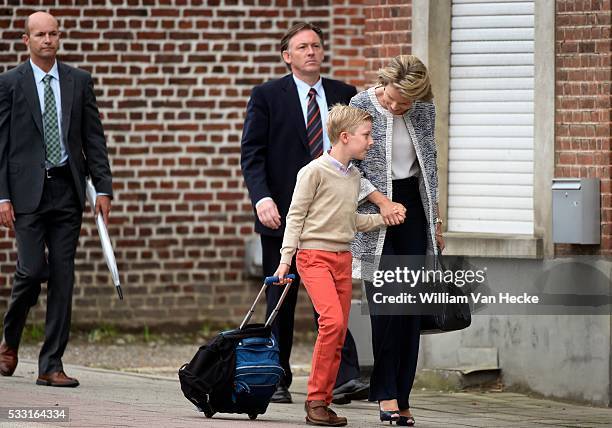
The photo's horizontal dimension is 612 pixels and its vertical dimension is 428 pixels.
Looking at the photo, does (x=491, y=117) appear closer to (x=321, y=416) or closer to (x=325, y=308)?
(x=325, y=308)

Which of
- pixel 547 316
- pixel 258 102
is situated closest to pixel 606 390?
pixel 547 316

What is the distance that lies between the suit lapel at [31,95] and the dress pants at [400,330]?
2.56 metres

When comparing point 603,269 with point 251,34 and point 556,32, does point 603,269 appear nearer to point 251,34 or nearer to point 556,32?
point 556,32

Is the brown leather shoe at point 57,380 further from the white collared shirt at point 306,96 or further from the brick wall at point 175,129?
the brick wall at point 175,129

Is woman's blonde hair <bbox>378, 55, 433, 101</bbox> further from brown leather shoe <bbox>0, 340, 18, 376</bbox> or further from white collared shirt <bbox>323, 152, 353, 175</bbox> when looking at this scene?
brown leather shoe <bbox>0, 340, 18, 376</bbox>

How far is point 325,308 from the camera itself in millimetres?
7438

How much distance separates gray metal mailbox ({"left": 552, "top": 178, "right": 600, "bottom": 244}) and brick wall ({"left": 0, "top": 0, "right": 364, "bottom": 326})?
13.6 ft

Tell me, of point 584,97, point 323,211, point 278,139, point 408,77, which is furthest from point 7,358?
point 584,97

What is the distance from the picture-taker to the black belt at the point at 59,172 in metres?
9.16

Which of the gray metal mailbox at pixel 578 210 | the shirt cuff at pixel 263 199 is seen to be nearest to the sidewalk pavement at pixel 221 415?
the gray metal mailbox at pixel 578 210

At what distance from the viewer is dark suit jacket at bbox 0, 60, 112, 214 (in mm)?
9117

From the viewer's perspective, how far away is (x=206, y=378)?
7473mm

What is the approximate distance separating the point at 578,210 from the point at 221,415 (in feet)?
8.29

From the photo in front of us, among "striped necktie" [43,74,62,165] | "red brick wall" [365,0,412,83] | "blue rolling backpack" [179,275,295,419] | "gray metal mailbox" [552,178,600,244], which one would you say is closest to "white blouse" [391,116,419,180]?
"blue rolling backpack" [179,275,295,419]
